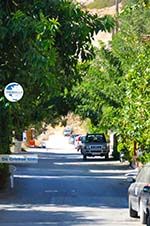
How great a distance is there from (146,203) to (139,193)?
142cm

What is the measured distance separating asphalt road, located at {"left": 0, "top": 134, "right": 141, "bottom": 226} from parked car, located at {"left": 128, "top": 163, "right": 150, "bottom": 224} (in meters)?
0.30

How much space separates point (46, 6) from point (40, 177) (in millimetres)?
21161

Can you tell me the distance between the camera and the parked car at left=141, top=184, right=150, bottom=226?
16425mm

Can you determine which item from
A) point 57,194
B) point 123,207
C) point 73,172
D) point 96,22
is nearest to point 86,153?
point 73,172

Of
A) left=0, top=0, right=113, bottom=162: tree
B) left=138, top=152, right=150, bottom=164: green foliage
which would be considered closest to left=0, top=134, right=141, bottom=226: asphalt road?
left=138, top=152, right=150, bottom=164: green foliage

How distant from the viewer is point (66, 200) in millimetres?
25047

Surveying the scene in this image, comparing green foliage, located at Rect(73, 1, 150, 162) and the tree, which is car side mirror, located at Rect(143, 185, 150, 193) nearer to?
the tree

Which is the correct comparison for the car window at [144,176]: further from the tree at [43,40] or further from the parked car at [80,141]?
the parked car at [80,141]

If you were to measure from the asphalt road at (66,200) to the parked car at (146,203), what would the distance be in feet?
3.90

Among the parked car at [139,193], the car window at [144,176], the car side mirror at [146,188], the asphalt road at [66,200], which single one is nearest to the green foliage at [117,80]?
the asphalt road at [66,200]

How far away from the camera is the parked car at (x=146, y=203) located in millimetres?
16425

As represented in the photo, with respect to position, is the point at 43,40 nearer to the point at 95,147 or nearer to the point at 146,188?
the point at 146,188

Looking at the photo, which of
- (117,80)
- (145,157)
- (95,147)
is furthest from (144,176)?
(95,147)

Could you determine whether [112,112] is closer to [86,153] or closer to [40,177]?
[40,177]
